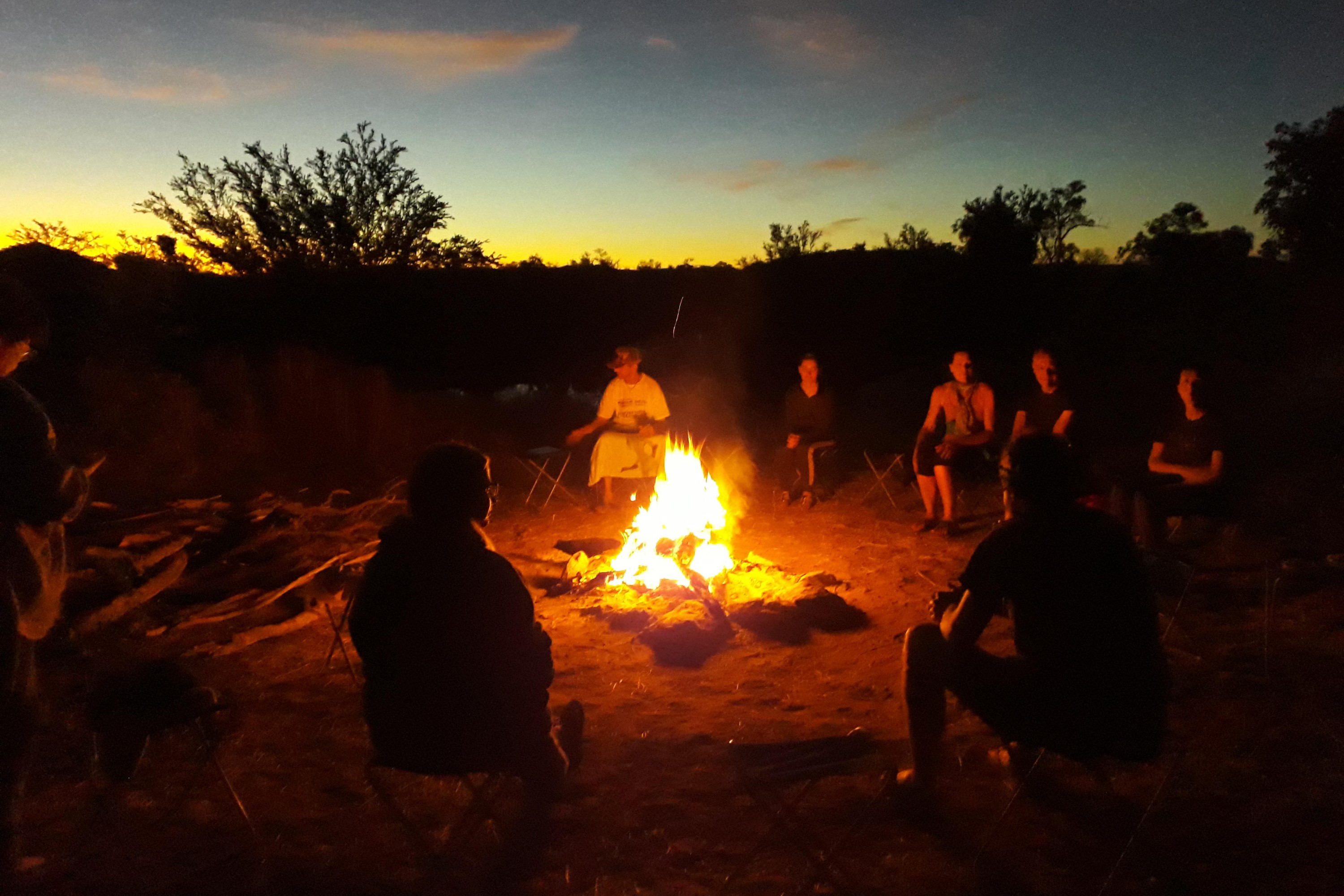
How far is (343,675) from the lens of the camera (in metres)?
4.55

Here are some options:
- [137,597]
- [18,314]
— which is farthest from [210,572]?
[18,314]

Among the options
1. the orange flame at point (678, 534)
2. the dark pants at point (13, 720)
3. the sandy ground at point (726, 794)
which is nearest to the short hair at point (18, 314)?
the dark pants at point (13, 720)

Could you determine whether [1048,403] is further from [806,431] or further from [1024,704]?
[1024,704]

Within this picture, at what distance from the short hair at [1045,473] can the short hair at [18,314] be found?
3066mm

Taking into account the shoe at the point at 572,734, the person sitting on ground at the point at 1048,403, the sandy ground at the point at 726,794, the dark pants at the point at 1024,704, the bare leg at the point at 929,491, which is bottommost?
the sandy ground at the point at 726,794

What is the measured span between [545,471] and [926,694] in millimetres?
6605

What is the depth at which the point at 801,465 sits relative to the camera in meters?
8.48

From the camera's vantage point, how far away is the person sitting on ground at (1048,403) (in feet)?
20.5

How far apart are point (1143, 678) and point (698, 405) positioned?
9.63m

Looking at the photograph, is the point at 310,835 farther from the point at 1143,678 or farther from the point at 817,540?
the point at 817,540

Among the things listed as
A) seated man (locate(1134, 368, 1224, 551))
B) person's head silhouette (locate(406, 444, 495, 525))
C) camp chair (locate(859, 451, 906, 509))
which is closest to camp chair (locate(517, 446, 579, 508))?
camp chair (locate(859, 451, 906, 509))

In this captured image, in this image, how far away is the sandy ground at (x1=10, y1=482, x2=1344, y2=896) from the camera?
269 centimetres

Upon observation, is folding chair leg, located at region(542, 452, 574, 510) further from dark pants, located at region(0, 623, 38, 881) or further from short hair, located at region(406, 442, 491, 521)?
dark pants, located at region(0, 623, 38, 881)

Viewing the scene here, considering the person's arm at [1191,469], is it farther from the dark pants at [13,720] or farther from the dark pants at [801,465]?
the dark pants at [13,720]
